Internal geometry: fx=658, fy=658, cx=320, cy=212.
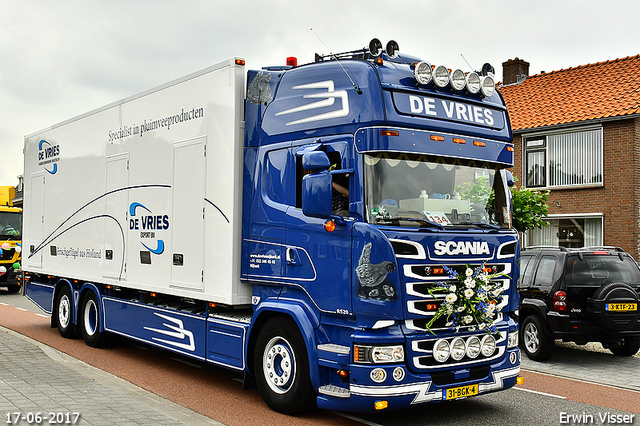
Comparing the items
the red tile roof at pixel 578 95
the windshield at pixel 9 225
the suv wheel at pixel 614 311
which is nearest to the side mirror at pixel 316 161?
the suv wheel at pixel 614 311

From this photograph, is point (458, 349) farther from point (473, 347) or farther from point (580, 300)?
point (580, 300)

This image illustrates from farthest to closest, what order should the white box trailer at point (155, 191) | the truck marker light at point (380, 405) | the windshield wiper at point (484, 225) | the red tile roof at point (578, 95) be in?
the red tile roof at point (578, 95) → the white box trailer at point (155, 191) → the windshield wiper at point (484, 225) → the truck marker light at point (380, 405)

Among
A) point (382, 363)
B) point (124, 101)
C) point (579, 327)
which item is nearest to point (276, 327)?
point (382, 363)

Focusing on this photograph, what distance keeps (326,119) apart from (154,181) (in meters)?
3.19

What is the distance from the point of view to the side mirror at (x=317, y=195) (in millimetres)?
6113

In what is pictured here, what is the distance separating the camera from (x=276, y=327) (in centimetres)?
680

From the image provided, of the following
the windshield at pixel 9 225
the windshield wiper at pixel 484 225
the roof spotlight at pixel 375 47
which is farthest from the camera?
the windshield at pixel 9 225

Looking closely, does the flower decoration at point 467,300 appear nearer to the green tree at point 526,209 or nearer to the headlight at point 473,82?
the headlight at point 473,82

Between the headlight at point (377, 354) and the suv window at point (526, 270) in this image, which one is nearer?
the headlight at point (377, 354)

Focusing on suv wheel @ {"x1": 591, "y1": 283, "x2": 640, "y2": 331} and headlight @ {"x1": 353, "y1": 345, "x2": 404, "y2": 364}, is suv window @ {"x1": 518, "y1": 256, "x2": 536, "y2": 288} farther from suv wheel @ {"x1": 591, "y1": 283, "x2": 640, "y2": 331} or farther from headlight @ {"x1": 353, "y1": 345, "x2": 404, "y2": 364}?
headlight @ {"x1": 353, "y1": 345, "x2": 404, "y2": 364}

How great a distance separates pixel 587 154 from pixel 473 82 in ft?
44.7

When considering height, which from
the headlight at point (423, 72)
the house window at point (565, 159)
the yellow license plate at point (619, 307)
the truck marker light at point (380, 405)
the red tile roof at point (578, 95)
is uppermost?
the red tile roof at point (578, 95)

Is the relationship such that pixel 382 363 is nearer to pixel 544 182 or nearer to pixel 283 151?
pixel 283 151

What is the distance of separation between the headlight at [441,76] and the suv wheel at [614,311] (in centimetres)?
498
